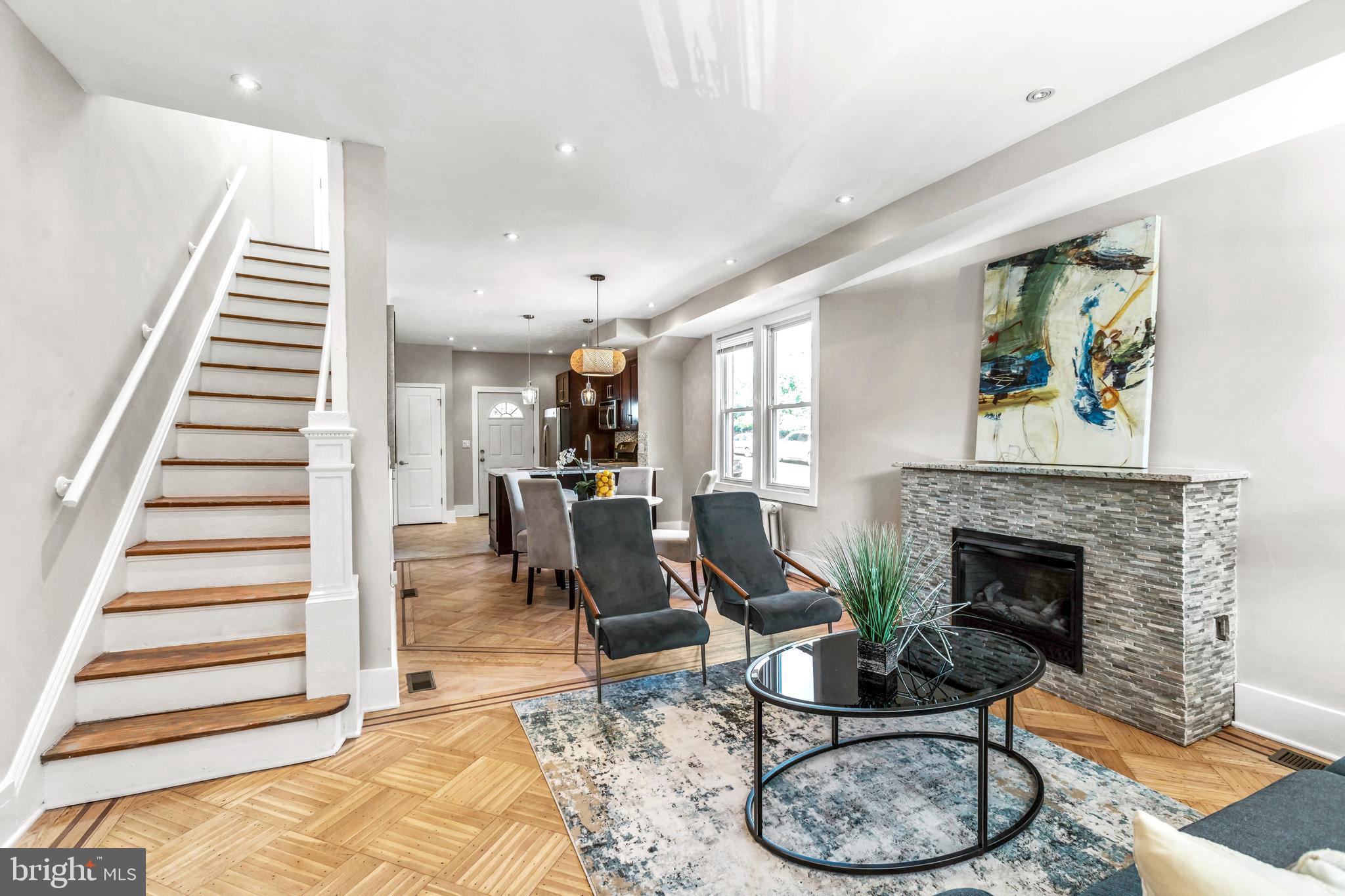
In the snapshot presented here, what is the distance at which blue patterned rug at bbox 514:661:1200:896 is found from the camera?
69.7 inches

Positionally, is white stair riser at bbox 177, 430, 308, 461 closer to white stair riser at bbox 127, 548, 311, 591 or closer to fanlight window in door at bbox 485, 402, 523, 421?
white stair riser at bbox 127, 548, 311, 591

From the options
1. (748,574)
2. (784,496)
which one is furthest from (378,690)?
(784,496)

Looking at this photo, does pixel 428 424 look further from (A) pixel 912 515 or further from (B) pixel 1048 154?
(B) pixel 1048 154

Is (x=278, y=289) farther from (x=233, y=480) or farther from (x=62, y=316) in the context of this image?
(x=62, y=316)

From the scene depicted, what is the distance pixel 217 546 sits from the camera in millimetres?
2832

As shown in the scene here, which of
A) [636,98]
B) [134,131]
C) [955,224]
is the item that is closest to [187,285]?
[134,131]

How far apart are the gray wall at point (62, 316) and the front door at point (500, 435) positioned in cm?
652

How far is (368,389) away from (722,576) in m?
1.96

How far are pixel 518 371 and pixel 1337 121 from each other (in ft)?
30.1

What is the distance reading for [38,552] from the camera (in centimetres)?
211

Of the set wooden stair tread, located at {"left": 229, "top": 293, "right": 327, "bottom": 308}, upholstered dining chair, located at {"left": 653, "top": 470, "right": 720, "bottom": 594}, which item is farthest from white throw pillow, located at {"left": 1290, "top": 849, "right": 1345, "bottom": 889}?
wooden stair tread, located at {"left": 229, "top": 293, "right": 327, "bottom": 308}

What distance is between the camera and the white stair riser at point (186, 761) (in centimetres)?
210

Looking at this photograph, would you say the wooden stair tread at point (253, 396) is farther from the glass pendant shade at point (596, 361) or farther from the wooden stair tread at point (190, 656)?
the glass pendant shade at point (596, 361)

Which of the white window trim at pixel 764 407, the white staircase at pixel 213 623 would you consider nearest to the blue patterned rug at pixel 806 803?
the white staircase at pixel 213 623
